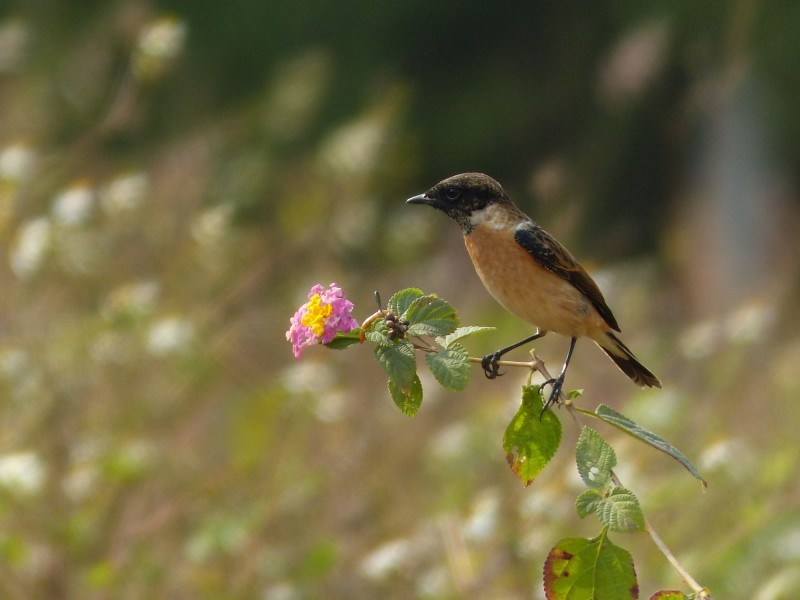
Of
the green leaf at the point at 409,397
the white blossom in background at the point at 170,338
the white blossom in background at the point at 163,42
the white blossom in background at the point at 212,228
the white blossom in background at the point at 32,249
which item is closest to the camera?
the green leaf at the point at 409,397

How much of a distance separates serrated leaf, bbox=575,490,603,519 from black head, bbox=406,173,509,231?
4.68 feet

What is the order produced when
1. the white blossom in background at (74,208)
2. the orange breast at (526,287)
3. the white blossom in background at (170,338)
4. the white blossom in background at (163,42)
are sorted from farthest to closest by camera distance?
the white blossom in background at (163,42) → the white blossom in background at (74,208) → the white blossom in background at (170,338) → the orange breast at (526,287)

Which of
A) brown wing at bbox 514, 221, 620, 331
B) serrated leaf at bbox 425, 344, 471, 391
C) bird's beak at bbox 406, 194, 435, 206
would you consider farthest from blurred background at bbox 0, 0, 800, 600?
serrated leaf at bbox 425, 344, 471, 391

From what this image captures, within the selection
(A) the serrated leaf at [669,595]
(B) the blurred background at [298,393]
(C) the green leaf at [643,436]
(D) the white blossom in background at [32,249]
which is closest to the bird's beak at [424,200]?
(B) the blurred background at [298,393]

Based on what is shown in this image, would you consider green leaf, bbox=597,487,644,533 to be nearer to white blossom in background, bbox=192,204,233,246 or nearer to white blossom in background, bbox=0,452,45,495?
white blossom in background, bbox=0,452,45,495

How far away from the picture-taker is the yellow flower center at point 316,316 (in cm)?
200

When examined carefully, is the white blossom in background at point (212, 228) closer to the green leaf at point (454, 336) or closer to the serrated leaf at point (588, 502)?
the green leaf at point (454, 336)

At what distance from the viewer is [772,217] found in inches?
499

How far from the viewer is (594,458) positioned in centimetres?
188

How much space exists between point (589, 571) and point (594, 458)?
0.18 metres

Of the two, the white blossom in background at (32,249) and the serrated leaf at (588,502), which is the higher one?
the white blossom in background at (32,249)

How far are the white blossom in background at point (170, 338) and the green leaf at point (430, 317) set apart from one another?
→ 309 centimetres

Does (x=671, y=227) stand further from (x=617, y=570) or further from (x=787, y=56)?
(x=617, y=570)

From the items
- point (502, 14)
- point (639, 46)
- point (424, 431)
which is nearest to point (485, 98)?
point (502, 14)
